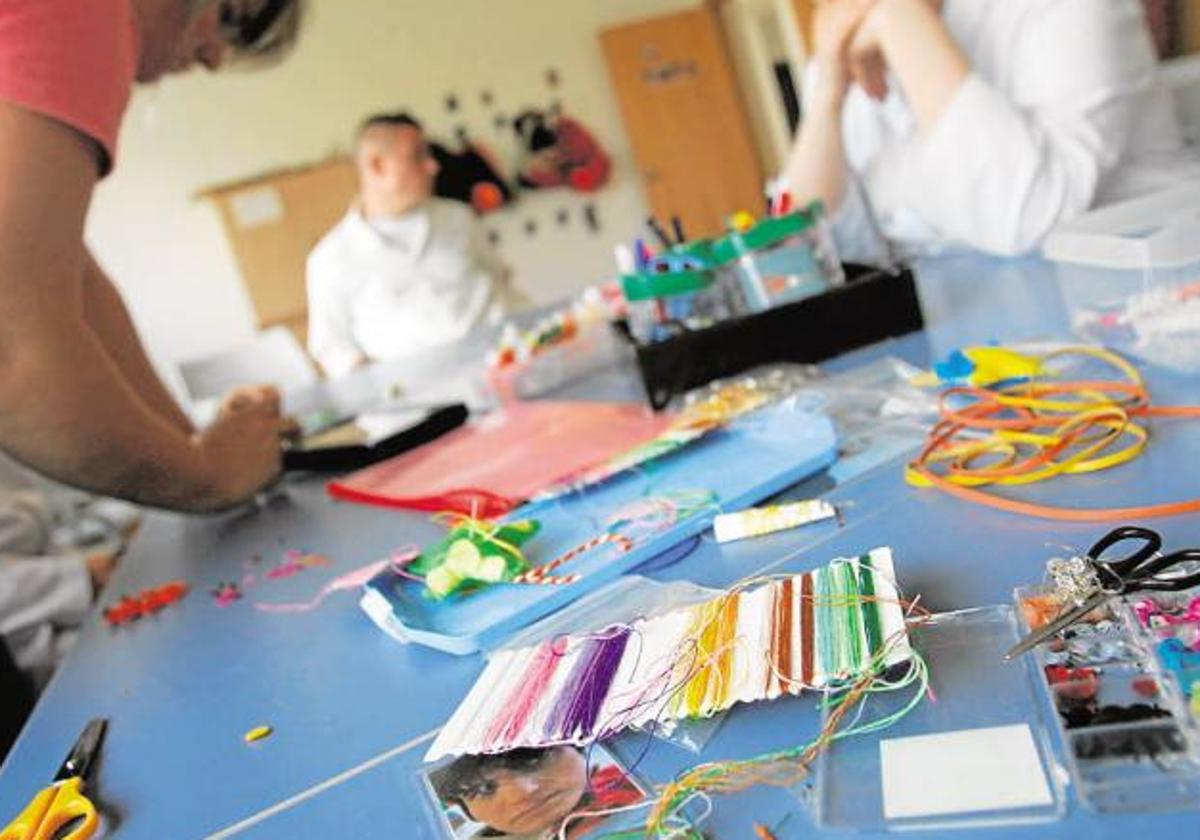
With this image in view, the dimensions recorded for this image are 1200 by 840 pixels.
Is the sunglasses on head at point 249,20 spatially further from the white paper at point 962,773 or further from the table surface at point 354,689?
the white paper at point 962,773

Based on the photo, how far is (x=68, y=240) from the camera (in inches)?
31.4

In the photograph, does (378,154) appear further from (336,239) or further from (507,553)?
(507,553)

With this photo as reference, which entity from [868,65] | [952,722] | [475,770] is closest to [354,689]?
[475,770]

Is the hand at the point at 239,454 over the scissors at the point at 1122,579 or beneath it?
over

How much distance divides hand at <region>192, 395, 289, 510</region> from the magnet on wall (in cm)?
377

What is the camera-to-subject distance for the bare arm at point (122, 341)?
4.02 feet

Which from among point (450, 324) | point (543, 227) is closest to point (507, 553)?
point (450, 324)

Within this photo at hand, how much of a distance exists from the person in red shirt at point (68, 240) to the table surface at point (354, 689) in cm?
15

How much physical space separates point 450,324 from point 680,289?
1.93m

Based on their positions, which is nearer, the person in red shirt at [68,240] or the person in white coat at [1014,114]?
the person in red shirt at [68,240]

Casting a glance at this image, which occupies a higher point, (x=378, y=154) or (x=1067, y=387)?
(x=378, y=154)

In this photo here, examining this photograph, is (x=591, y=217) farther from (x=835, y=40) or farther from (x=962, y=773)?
(x=962, y=773)

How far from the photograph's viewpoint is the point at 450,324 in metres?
2.77

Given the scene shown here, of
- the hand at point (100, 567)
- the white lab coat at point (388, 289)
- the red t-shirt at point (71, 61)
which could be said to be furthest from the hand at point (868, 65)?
the white lab coat at point (388, 289)
